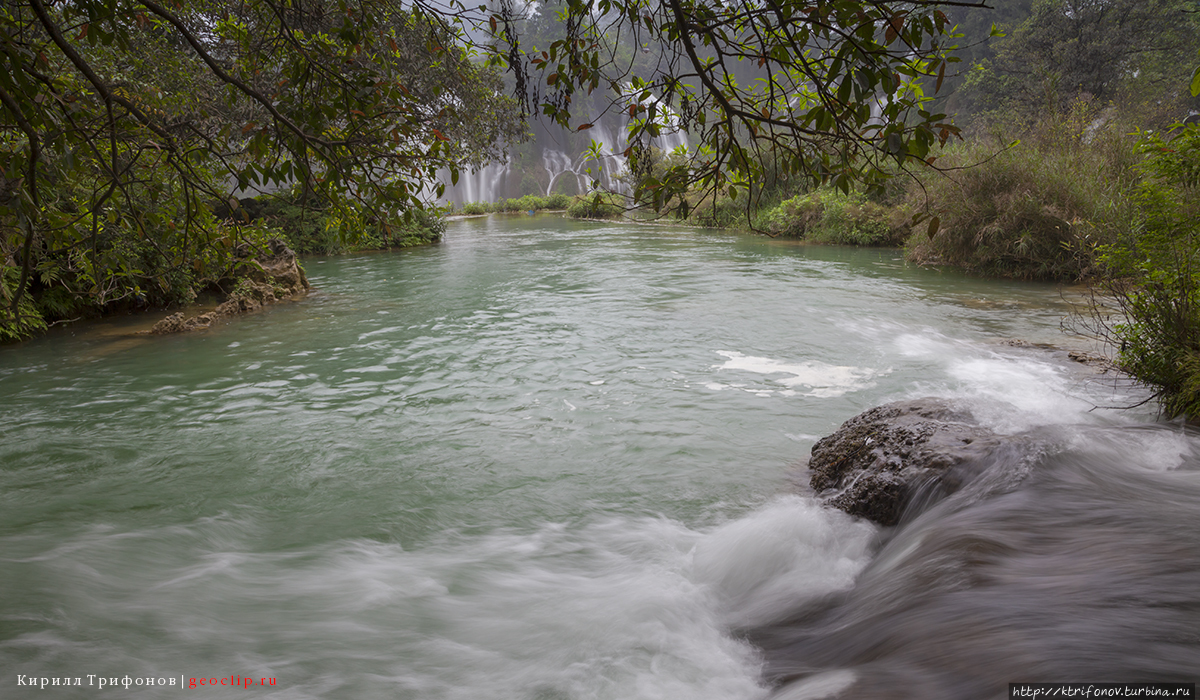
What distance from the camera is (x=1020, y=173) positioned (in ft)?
46.2

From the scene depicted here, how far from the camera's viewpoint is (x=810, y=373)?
7.91m

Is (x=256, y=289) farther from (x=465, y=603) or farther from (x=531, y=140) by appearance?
(x=465, y=603)

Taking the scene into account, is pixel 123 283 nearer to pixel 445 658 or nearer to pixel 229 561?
pixel 229 561

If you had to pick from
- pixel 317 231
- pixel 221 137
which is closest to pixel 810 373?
pixel 221 137

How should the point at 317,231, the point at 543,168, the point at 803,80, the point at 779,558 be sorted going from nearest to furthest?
the point at 803,80 → the point at 779,558 → the point at 317,231 → the point at 543,168

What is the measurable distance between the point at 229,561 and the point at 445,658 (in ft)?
5.80

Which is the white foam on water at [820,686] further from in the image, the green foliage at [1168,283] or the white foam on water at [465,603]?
the green foliage at [1168,283]

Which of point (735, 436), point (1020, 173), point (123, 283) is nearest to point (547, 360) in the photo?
point (735, 436)

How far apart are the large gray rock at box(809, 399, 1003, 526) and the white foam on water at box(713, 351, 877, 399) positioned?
206 centimetres

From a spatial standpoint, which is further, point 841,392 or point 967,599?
point 841,392

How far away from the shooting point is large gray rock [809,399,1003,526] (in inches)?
164

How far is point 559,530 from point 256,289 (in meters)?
10.5

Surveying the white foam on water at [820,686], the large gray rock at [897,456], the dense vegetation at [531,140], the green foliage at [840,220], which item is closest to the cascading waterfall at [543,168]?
the dense vegetation at [531,140]

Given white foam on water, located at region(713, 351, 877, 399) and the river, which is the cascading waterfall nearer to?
the river
